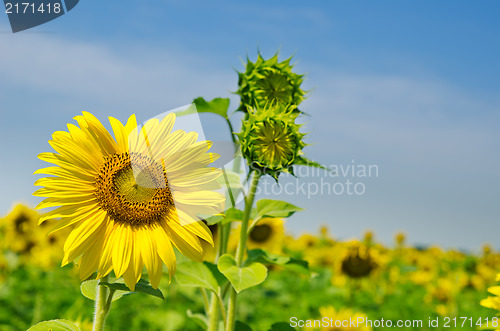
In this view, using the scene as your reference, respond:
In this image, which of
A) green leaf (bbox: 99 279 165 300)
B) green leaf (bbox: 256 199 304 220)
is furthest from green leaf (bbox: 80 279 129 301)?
green leaf (bbox: 256 199 304 220)

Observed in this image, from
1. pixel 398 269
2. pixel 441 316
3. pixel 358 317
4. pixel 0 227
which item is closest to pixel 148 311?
pixel 358 317

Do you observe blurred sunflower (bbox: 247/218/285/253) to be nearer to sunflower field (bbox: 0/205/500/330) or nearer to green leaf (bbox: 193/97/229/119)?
sunflower field (bbox: 0/205/500/330)

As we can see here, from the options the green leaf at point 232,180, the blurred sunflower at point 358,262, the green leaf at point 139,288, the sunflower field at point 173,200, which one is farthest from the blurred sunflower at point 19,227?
the green leaf at point 139,288

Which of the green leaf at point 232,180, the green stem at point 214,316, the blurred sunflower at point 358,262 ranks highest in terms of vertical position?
the blurred sunflower at point 358,262

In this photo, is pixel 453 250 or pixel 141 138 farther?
pixel 453 250

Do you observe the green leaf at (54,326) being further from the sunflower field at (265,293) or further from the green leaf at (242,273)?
the sunflower field at (265,293)

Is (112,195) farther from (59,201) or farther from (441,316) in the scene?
(441,316)
